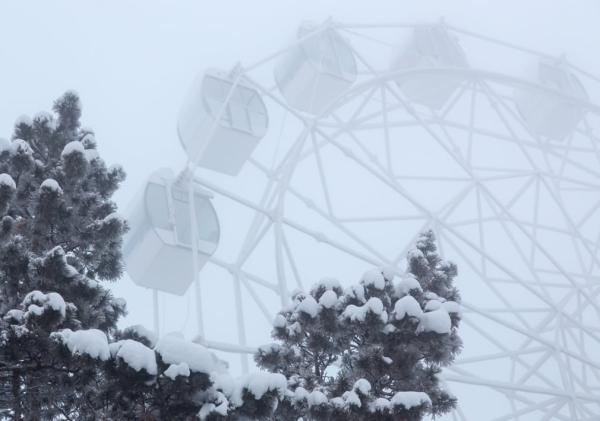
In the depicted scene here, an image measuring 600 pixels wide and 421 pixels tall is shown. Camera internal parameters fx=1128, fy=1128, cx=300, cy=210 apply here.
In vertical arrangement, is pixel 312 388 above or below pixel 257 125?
below

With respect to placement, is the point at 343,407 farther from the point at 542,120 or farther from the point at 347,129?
the point at 542,120

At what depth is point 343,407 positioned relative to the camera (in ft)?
35.5

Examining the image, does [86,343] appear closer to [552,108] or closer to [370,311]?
[370,311]

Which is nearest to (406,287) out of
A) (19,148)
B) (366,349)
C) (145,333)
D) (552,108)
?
(366,349)

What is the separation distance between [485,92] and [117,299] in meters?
14.2

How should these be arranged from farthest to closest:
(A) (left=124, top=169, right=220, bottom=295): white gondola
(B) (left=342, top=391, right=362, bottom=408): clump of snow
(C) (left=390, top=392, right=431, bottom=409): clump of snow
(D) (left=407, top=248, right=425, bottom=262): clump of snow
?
Answer: (A) (left=124, top=169, right=220, bottom=295): white gondola → (D) (left=407, top=248, right=425, bottom=262): clump of snow → (B) (left=342, top=391, right=362, bottom=408): clump of snow → (C) (left=390, top=392, right=431, bottom=409): clump of snow

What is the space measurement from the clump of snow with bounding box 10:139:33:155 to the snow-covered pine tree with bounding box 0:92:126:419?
11 mm

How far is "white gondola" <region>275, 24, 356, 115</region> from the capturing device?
24734 mm

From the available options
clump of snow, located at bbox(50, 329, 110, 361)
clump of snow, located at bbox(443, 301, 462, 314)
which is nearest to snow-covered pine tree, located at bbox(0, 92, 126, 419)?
clump of snow, located at bbox(50, 329, 110, 361)

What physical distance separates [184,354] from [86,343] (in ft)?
2.93

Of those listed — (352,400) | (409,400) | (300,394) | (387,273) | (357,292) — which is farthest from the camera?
(387,273)

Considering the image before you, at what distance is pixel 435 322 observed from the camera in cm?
1130

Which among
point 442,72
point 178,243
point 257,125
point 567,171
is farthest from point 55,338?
point 567,171

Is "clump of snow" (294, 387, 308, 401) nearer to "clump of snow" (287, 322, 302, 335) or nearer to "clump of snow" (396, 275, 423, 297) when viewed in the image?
"clump of snow" (287, 322, 302, 335)
